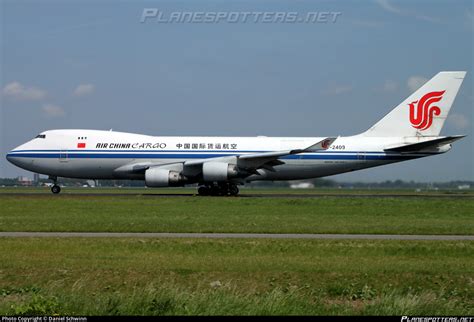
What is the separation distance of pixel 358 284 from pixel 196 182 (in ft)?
115

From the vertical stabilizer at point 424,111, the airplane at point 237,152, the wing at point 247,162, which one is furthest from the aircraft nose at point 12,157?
the vertical stabilizer at point 424,111

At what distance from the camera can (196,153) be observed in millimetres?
50500

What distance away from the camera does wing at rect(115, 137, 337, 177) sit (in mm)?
47812

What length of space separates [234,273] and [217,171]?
104ft

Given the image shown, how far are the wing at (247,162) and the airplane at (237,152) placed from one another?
0.22ft

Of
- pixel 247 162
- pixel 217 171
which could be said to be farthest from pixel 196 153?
pixel 247 162

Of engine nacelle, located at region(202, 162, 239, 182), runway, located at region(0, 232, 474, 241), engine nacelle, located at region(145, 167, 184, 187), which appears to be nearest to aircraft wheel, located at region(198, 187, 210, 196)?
engine nacelle, located at region(202, 162, 239, 182)

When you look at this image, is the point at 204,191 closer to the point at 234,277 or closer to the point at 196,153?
the point at 196,153

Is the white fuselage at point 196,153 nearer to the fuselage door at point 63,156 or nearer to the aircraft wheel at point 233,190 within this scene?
the fuselage door at point 63,156

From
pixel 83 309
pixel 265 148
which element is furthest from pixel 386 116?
pixel 83 309

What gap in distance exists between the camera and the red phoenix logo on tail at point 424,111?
5212 centimetres

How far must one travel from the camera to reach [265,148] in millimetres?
50219

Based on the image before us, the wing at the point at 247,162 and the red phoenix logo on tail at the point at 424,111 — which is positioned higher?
the red phoenix logo on tail at the point at 424,111

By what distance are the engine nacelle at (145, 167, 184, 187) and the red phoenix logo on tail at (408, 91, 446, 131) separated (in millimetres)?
17936
